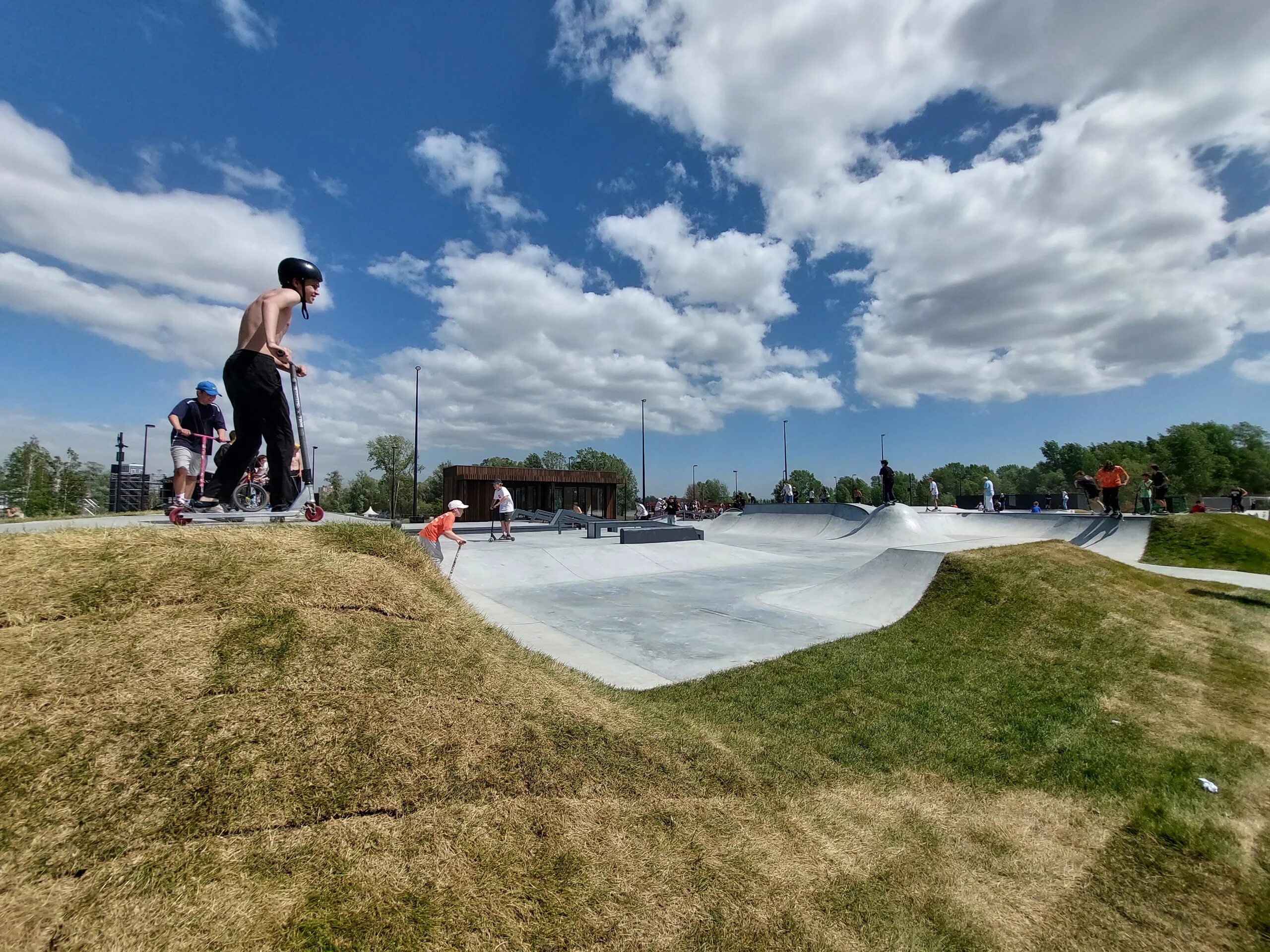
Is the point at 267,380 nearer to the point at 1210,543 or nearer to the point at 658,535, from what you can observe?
the point at 658,535

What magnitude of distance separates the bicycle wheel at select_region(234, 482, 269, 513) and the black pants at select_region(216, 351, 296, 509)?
7 centimetres

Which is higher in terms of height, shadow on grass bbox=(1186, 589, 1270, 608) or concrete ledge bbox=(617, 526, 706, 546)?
concrete ledge bbox=(617, 526, 706, 546)

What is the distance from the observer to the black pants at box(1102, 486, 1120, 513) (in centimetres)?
1545

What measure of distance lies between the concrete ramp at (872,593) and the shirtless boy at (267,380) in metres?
7.04

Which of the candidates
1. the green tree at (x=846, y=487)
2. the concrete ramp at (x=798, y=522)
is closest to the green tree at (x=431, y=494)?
the concrete ramp at (x=798, y=522)

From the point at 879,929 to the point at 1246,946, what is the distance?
1736mm

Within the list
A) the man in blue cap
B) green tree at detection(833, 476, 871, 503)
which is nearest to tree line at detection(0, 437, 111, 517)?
the man in blue cap

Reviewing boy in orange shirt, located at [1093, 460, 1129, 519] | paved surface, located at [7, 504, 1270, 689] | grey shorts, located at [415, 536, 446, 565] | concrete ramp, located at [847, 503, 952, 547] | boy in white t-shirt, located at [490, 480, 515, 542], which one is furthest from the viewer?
concrete ramp, located at [847, 503, 952, 547]

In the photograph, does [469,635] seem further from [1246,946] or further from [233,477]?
[1246,946]

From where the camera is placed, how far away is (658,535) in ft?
50.9

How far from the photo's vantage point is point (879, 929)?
7.93 ft

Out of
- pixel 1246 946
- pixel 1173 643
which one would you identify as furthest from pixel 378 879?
pixel 1173 643

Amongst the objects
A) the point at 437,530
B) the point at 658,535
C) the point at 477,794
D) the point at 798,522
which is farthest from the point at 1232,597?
the point at 798,522

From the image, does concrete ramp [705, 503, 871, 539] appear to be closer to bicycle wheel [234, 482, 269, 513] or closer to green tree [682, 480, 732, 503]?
bicycle wheel [234, 482, 269, 513]
